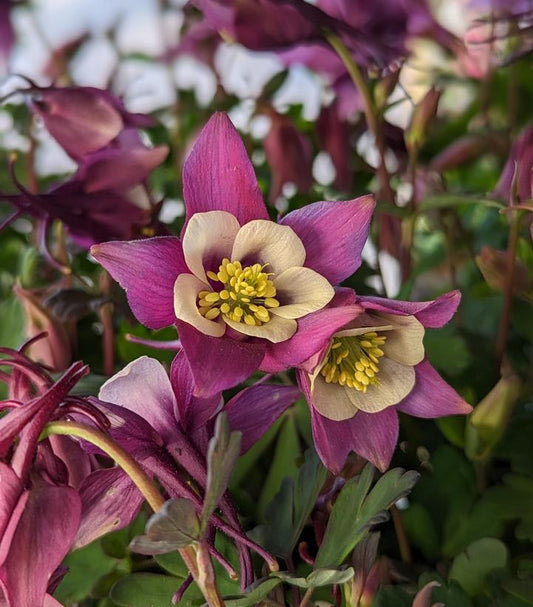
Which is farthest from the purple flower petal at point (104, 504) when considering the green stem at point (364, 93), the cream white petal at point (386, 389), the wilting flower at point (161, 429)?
the green stem at point (364, 93)

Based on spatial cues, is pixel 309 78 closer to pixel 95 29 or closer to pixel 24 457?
pixel 95 29

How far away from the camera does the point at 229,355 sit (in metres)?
0.30

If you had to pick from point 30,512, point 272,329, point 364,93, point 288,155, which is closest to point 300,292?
point 272,329

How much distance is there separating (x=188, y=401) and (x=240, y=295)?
0.05m

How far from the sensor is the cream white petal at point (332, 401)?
0.33 metres

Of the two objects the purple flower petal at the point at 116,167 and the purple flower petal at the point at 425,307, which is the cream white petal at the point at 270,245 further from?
the purple flower petal at the point at 116,167

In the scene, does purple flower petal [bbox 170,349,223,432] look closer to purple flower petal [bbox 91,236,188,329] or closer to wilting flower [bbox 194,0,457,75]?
purple flower petal [bbox 91,236,188,329]

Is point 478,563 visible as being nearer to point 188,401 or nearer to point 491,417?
point 491,417

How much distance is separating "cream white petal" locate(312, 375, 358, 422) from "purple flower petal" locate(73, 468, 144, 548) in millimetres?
82

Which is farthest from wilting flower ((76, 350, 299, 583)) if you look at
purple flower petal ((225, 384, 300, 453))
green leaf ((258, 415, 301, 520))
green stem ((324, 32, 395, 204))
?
green stem ((324, 32, 395, 204))

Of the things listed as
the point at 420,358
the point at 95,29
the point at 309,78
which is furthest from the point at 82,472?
the point at 95,29

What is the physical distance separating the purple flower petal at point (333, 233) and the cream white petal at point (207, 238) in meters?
0.03

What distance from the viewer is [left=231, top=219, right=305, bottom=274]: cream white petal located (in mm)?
328

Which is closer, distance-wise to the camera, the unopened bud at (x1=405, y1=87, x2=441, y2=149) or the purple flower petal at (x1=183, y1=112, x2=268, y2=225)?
the purple flower petal at (x1=183, y1=112, x2=268, y2=225)
